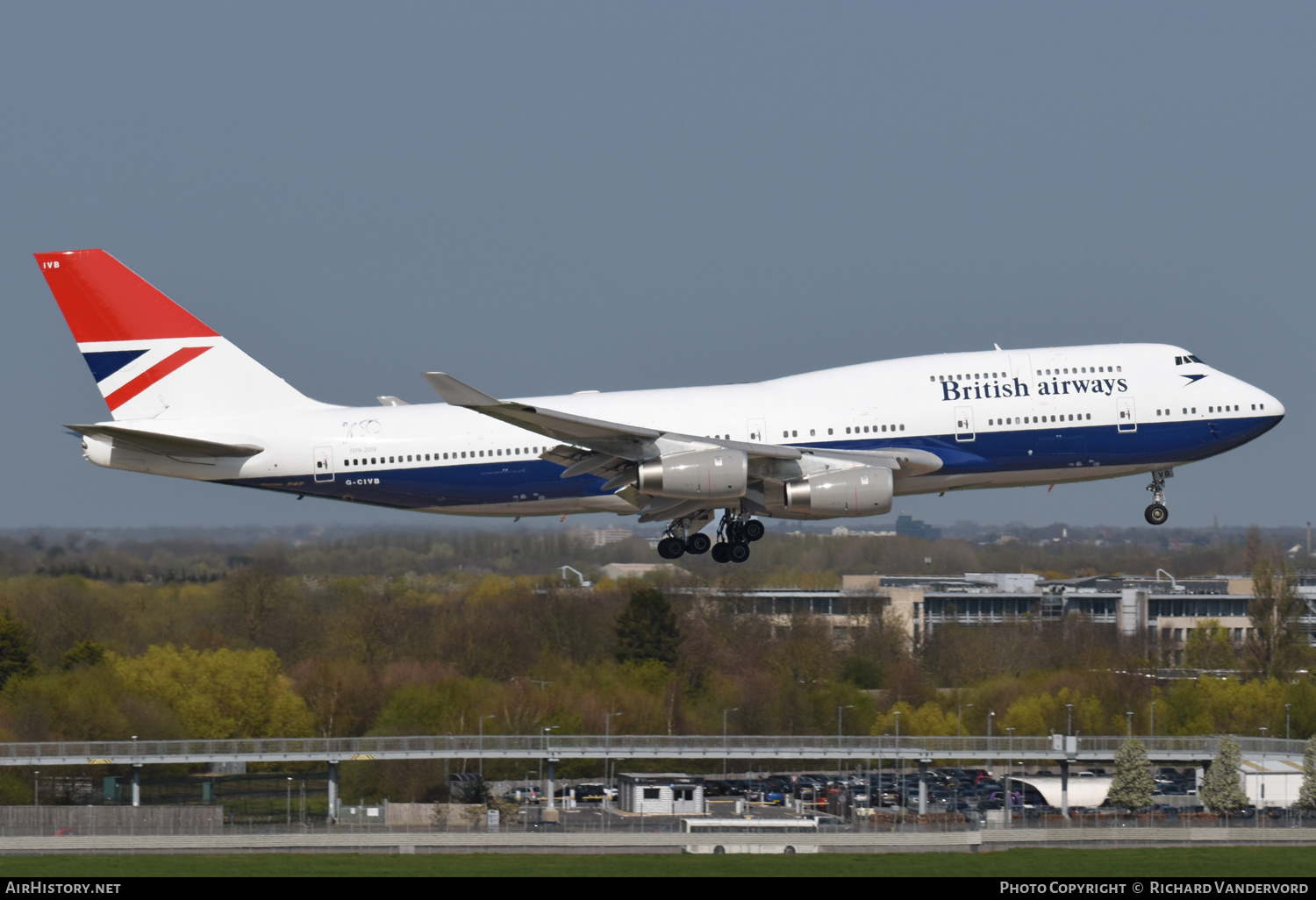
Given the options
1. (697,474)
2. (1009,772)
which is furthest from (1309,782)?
(697,474)

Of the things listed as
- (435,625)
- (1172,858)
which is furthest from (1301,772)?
(435,625)

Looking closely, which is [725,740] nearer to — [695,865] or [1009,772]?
[1009,772]

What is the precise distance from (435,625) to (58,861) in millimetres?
46397

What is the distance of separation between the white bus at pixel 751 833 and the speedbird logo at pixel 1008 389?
761 inches

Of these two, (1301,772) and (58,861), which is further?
(1301,772)

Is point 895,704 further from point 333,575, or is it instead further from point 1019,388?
point 1019,388

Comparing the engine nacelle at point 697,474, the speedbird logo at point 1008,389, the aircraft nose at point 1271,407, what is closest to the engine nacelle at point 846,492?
the engine nacelle at point 697,474

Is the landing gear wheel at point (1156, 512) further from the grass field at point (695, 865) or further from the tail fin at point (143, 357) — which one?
the tail fin at point (143, 357)

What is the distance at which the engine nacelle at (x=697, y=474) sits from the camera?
46.4 metres

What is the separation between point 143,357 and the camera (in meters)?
50.8

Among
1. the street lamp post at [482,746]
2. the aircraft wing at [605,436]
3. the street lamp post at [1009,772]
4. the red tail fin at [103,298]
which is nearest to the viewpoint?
the aircraft wing at [605,436]

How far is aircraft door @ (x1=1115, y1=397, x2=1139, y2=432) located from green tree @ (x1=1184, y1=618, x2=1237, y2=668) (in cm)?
6683

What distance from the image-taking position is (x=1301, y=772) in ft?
249

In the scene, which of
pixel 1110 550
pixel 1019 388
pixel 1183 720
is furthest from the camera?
pixel 1110 550
